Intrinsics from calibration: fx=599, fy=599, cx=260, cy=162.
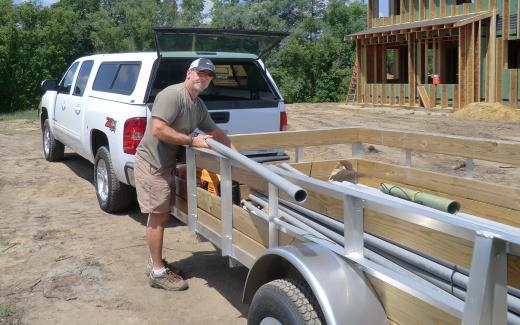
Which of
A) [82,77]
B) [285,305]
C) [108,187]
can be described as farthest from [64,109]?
[285,305]

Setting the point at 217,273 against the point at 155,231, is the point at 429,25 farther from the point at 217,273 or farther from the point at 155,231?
the point at 155,231

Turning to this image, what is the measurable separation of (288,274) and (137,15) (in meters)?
56.5

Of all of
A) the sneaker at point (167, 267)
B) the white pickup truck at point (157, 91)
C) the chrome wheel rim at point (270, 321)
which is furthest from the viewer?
the white pickup truck at point (157, 91)

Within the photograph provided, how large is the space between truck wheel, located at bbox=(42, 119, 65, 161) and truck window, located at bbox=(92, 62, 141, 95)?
3.27 m

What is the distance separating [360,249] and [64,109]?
7222 mm

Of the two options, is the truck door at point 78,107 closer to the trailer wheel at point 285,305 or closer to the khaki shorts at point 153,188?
the khaki shorts at point 153,188

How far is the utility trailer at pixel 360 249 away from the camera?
2000 millimetres

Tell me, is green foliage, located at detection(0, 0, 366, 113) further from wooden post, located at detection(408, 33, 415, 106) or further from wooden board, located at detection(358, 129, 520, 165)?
wooden board, located at detection(358, 129, 520, 165)

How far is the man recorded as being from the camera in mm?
4457

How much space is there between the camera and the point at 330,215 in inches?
115

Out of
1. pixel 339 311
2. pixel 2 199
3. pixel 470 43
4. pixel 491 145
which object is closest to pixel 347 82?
pixel 470 43

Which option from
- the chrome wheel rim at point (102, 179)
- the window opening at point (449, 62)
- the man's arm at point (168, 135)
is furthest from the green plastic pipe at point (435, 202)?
the window opening at point (449, 62)

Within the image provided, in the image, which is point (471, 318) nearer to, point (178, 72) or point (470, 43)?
point (178, 72)

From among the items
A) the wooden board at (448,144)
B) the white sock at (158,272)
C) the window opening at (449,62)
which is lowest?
the white sock at (158,272)
